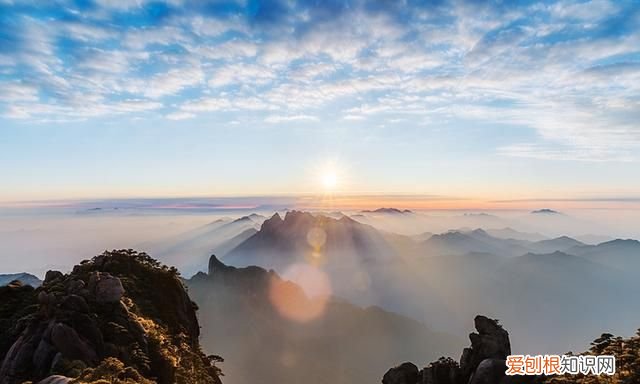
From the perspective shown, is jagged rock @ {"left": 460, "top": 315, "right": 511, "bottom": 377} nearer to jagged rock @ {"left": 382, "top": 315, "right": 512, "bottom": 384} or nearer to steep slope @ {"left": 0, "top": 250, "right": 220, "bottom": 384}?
jagged rock @ {"left": 382, "top": 315, "right": 512, "bottom": 384}

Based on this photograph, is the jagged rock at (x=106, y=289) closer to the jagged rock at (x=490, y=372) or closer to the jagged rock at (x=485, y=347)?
the jagged rock at (x=490, y=372)

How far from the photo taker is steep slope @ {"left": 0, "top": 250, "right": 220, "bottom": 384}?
21281 millimetres

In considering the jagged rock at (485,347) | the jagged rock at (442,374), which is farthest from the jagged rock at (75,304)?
the jagged rock at (485,347)

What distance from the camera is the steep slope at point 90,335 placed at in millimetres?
21281

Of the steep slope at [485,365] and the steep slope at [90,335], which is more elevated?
the steep slope at [90,335]

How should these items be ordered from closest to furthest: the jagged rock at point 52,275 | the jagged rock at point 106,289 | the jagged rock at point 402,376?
the jagged rock at point 106,289 → the jagged rock at point 52,275 → the jagged rock at point 402,376

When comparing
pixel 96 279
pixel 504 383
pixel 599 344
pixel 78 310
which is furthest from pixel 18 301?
pixel 599 344

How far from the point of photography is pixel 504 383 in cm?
3897

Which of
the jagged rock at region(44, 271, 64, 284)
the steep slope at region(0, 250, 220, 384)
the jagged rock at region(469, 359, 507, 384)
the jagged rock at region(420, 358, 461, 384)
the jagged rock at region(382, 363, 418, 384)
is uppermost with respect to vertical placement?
the jagged rock at region(44, 271, 64, 284)

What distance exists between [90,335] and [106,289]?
4.82 m

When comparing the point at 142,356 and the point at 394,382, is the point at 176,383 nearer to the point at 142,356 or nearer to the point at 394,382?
the point at 142,356

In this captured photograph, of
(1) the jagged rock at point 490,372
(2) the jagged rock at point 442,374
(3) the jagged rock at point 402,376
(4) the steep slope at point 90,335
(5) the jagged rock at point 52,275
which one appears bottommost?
(3) the jagged rock at point 402,376

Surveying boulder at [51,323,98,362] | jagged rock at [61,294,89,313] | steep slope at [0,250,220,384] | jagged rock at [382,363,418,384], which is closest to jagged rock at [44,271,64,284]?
steep slope at [0,250,220,384]

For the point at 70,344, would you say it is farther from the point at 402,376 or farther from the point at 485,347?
the point at 402,376
